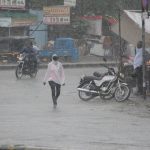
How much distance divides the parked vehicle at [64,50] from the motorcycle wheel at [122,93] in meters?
21.3

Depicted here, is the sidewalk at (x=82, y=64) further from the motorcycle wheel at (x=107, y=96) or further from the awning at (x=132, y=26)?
the motorcycle wheel at (x=107, y=96)

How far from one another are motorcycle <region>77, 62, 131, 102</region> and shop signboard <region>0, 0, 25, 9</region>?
23376 millimetres

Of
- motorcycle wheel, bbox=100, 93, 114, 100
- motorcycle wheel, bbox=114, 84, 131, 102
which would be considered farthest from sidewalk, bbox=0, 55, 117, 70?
motorcycle wheel, bbox=114, 84, 131, 102

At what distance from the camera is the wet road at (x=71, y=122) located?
38.3 feet

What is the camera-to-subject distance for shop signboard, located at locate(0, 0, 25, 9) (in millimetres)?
42750

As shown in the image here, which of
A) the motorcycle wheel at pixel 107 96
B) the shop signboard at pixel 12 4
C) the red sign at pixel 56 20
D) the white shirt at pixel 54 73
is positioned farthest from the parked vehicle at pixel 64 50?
the white shirt at pixel 54 73

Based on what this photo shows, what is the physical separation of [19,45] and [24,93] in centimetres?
1828

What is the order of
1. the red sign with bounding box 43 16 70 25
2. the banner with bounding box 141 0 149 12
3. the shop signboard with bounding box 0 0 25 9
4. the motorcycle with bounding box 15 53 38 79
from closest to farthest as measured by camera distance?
the banner with bounding box 141 0 149 12, the motorcycle with bounding box 15 53 38 79, the shop signboard with bounding box 0 0 25 9, the red sign with bounding box 43 16 70 25

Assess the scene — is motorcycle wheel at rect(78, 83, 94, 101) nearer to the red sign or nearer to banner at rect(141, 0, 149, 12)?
banner at rect(141, 0, 149, 12)

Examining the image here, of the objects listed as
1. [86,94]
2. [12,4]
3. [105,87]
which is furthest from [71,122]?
[12,4]

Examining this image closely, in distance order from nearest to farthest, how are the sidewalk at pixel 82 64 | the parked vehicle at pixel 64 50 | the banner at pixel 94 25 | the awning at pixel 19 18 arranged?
1. the sidewalk at pixel 82 64
2. the parked vehicle at pixel 64 50
3. the awning at pixel 19 18
4. the banner at pixel 94 25

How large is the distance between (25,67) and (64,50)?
12.7 meters

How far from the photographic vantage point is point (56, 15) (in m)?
44.4

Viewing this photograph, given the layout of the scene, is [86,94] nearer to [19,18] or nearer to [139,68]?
[139,68]
